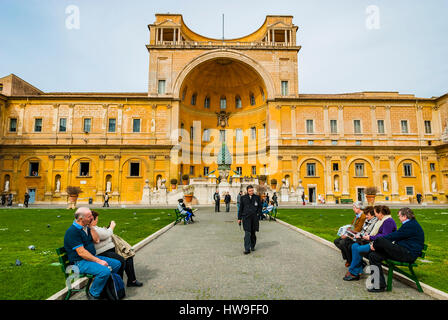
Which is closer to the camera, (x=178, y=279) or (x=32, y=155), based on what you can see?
(x=178, y=279)

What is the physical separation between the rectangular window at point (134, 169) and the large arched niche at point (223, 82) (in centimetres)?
1067

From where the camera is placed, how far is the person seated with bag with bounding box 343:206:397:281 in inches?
201

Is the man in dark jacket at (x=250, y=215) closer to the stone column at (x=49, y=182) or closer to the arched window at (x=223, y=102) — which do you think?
the stone column at (x=49, y=182)

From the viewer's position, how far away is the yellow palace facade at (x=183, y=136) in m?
33.5

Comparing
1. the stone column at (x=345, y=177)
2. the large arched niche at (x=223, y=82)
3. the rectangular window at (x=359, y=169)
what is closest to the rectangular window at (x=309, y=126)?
the stone column at (x=345, y=177)

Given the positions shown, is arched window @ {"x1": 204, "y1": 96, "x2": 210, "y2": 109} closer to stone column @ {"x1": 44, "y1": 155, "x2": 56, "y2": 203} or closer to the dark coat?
stone column @ {"x1": 44, "y1": 155, "x2": 56, "y2": 203}

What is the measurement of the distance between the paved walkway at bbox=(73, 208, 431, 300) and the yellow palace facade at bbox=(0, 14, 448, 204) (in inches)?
1041

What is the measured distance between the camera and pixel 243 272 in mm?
5555

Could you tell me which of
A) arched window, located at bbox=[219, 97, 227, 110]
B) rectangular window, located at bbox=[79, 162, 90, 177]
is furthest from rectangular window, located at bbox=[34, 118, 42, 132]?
arched window, located at bbox=[219, 97, 227, 110]

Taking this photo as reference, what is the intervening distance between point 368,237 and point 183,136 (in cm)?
3372
